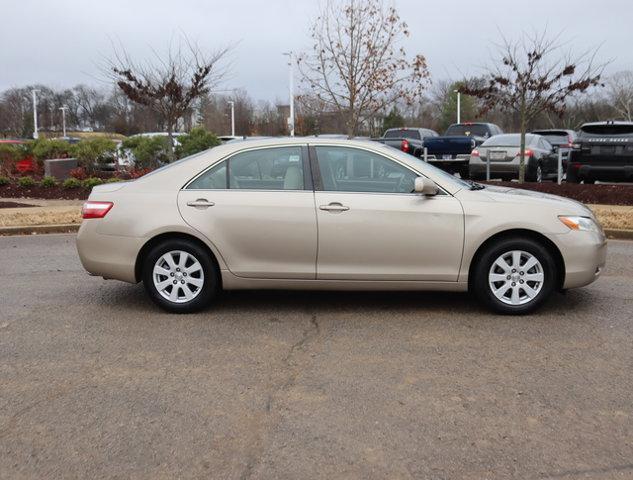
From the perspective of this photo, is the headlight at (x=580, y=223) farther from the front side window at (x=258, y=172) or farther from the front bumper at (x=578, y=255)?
the front side window at (x=258, y=172)

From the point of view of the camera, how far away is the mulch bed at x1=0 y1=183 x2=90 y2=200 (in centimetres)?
1608

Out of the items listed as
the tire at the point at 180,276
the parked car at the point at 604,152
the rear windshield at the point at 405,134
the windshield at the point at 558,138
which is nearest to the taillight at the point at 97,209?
the tire at the point at 180,276

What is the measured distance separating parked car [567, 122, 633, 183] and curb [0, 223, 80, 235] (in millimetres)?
11034

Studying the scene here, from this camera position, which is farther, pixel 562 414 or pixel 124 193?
pixel 124 193

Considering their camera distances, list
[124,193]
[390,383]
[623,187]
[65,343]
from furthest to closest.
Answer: [623,187] < [124,193] < [65,343] < [390,383]

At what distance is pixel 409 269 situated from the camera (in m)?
5.97

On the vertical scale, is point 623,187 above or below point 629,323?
above

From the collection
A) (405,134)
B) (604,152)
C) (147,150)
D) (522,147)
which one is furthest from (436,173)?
(405,134)

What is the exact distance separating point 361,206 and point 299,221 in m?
0.55

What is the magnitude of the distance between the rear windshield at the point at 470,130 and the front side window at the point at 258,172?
19589mm

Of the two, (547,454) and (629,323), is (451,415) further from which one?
(629,323)

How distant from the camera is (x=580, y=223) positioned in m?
6.04

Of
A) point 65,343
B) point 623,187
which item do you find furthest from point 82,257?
point 623,187

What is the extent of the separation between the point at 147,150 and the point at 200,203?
1375 centimetres
